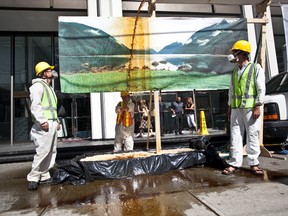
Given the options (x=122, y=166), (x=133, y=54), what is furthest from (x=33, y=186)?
(x=133, y=54)

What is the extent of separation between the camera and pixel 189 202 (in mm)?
3512

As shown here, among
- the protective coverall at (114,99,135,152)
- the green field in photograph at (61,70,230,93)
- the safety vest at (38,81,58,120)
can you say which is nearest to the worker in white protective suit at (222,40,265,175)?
the green field in photograph at (61,70,230,93)

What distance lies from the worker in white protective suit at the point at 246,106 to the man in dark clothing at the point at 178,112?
7.37 metres

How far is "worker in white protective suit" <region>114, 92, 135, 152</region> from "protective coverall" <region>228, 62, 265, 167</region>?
2.59 meters

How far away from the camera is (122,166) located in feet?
16.9

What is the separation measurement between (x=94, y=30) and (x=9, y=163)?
4.11m

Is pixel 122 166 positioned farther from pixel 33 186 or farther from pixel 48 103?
pixel 48 103

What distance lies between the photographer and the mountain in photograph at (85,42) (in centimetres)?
546

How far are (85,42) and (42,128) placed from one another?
74.8 inches

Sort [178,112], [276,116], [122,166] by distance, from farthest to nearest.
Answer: [178,112] → [276,116] → [122,166]

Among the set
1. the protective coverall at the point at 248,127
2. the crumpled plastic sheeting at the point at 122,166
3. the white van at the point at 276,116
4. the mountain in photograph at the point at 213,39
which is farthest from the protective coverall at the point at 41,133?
the white van at the point at 276,116

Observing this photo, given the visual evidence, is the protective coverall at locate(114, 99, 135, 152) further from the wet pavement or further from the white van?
the white van

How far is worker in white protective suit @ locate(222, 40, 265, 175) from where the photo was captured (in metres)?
4.75

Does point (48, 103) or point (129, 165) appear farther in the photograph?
point (129, 165)
